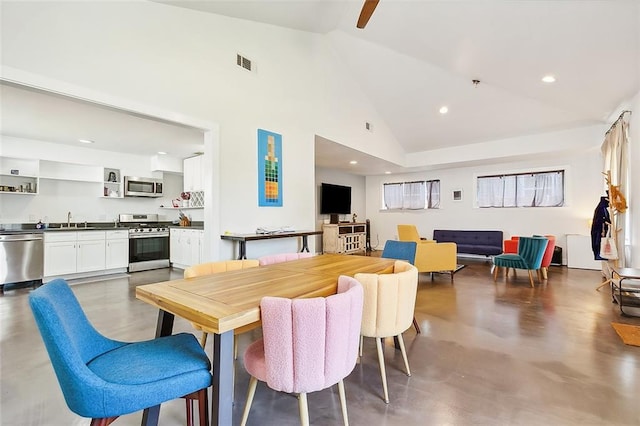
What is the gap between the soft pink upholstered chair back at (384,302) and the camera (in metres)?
1.82

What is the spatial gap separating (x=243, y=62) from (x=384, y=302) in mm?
3568

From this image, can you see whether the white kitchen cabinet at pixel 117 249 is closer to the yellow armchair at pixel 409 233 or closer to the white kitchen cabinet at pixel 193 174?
the white kitchen cabinet at pixel 193 174

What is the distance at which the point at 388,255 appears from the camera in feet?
11.1

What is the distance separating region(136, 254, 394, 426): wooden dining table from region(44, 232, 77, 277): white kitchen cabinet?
14.9 feet

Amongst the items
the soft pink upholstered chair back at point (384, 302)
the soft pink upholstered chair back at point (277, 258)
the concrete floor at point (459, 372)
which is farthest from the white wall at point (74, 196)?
the soft pink upholstered chair back at point (384, 302)

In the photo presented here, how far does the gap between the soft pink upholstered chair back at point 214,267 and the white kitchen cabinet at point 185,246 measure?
3371 millimetres

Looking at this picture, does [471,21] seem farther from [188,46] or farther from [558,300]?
[558,300]

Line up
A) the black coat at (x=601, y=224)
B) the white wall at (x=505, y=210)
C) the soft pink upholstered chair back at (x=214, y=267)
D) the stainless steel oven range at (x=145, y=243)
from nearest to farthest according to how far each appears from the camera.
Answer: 1. the soft pink upholstered chair back at (x=214, y=267)
2. the black coat at (x=601, y=224)
3. the stainless steel oven range at (x=145, y=243)
4. the white wall at (x=505, y=210)

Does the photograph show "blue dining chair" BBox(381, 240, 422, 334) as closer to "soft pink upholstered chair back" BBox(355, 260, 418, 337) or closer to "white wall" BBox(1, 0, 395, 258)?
"soft pink upholstered chair back" BBox(355, 260, 418, 337)

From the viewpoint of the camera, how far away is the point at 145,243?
5883 mm

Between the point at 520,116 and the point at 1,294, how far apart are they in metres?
9.37

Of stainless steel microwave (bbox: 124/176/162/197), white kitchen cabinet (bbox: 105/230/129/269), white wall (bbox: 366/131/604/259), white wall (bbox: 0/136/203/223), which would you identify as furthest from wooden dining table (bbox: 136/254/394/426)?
white wall (bbox: 366/131/604/259)

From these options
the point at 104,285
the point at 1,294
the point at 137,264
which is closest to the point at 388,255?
the point at 104,285

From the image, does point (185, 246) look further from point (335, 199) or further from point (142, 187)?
point (335, 199)
